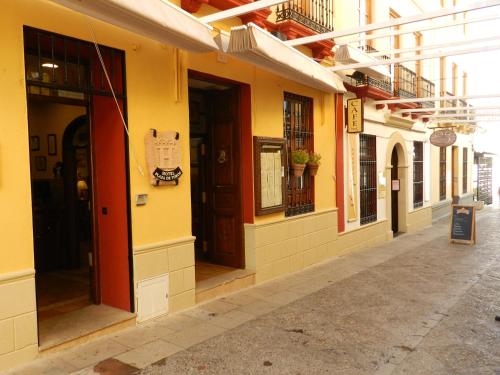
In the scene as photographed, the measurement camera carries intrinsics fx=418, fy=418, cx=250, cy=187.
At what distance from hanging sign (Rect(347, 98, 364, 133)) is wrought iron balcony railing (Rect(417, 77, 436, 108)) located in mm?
5348

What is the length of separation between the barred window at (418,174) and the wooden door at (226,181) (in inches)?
352

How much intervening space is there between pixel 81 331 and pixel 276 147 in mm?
4085

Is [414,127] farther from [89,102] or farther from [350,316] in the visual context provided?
[89,102]

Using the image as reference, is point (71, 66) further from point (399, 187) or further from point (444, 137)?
point (444, 137)

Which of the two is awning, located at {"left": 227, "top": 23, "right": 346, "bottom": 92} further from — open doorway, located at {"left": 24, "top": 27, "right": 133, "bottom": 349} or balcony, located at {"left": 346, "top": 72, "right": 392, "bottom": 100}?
balcony, located at {"left": 346, "top": 72, "right": 392, "bottom": 100}

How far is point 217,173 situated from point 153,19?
3.49m

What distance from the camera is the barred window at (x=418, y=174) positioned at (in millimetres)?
13914

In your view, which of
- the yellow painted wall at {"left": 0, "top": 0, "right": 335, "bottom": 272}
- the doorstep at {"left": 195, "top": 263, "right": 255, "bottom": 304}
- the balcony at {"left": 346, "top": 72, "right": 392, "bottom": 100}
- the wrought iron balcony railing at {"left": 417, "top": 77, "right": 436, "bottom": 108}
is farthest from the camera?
the wrought iron balcony railing at {"left": 417, "top": 77, "right": 436, "bottom": 108}

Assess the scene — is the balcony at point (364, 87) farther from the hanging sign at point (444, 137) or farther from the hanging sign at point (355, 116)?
the hanging sign at point (444, 137)

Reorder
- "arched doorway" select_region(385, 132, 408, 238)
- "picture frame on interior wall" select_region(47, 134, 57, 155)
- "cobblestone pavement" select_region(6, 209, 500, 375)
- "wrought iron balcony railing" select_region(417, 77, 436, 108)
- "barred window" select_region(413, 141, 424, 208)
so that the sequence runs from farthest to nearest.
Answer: "barred window" select_region(413, 141, 424, 208), "wrought iron balcony railing" select_region(417, 77, 436, 108), "arched doorway" select_region(385, 132, 408, 238), "picture frame on interior wall" select_region(47, 134, 57, 155), "cobblestone pavement" select_region(6, 209, 500, 375)

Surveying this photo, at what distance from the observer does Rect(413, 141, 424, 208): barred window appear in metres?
13.9

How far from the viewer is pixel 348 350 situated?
14.0ft

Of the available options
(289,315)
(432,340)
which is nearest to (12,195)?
(289,315)

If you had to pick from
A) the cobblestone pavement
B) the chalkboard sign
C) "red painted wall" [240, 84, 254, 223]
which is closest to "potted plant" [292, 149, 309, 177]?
"red painted wall" [240, 84, 254, 223]
